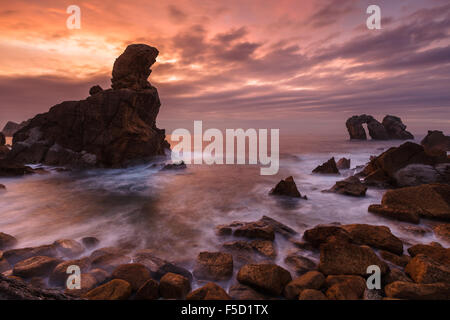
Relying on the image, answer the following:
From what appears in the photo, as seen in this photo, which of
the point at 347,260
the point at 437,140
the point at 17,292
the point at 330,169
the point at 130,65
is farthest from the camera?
the point at 437,140

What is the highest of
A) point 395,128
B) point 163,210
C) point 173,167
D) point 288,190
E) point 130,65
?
point 130,65

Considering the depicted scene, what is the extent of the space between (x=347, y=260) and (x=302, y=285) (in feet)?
3.93

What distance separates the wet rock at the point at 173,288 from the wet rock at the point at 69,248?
9.70ft

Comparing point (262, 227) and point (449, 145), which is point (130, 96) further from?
point (449, 145)

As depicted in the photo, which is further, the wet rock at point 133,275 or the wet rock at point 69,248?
the wet rock at point 69,248

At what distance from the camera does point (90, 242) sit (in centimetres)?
613

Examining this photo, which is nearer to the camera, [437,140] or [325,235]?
[325,235]

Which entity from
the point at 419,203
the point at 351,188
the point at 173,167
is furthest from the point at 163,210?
the point at 173,167

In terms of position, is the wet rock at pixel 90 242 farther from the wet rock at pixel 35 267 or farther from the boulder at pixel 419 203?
the boulder at pixel 419 203

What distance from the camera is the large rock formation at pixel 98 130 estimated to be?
20.0 metres

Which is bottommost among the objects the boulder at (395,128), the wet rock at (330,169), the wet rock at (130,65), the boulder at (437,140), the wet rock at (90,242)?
the wet rock at (90,242)

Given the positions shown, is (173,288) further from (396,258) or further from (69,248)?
(396,258)

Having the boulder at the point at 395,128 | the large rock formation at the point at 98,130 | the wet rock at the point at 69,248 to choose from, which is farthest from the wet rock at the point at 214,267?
the boulder at the point at 395,128

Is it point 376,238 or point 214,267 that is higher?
point 376,238
